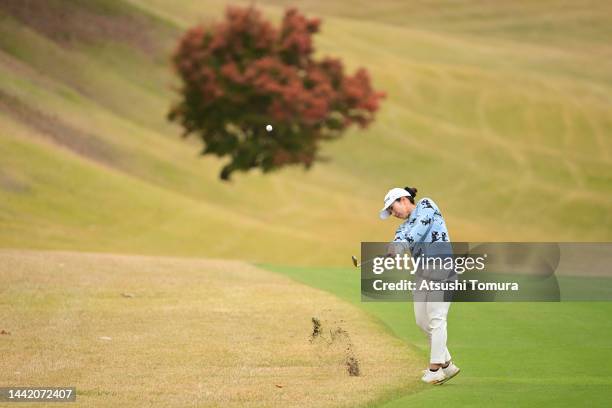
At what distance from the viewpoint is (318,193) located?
201 feet

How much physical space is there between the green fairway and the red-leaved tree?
29.2 metres

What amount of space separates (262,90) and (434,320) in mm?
41409

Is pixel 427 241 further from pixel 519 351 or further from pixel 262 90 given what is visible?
pixel 262 90

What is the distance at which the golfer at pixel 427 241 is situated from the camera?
43.5ft

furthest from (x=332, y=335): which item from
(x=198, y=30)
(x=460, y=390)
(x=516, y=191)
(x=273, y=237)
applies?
(x=516, y=191)

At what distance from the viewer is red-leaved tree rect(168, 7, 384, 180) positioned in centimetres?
5428

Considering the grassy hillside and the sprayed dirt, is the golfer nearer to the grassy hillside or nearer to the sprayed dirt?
the sprayed dirt

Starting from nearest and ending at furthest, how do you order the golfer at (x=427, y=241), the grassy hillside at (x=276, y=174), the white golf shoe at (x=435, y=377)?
the golfer at (x=427, y=241) → the white golf shoe at (x=435, y=377) → the grassy hillside at (x=276, y=174)

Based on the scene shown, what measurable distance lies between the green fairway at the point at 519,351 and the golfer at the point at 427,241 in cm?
27

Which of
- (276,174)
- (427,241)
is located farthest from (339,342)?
(276,174)

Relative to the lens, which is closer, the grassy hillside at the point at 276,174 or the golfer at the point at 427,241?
the golfer at the point at 427,241

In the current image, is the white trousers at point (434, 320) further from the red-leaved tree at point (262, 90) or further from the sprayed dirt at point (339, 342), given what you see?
the red-leaved tree at point (262, 90)

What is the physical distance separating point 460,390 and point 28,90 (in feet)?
160

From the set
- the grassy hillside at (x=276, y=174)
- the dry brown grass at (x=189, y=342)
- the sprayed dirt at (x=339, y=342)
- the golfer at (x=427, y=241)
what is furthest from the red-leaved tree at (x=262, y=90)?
the golfer at (x=427, y=241)
